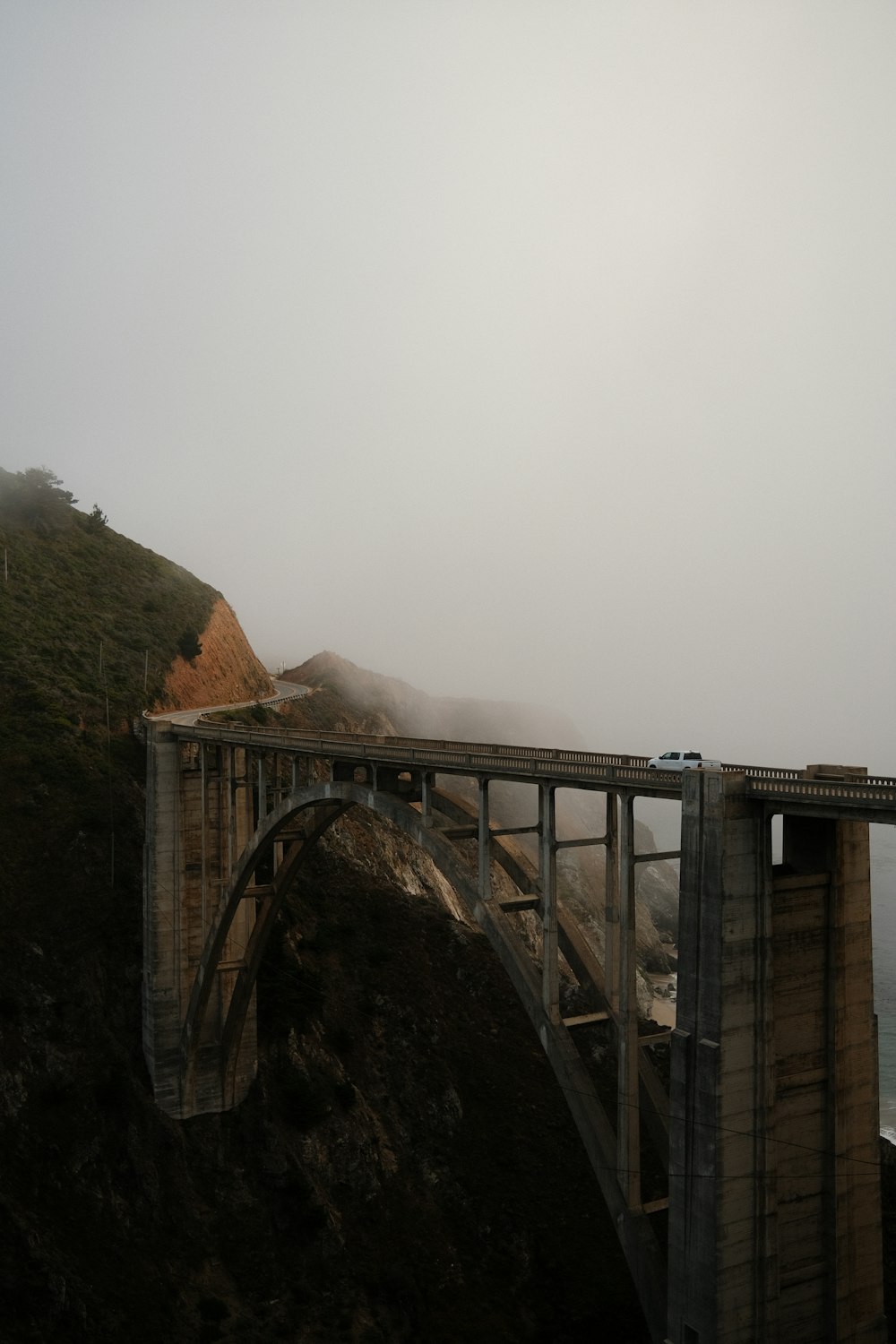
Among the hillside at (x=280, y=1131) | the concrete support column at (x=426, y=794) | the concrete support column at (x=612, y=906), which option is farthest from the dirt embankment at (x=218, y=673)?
the concrete support column at (x=612, y=906)

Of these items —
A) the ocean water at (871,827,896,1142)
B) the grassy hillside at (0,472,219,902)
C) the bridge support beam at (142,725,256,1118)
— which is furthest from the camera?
the ocean water at (871,827,896,1142)

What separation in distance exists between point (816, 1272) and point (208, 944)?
21.8 m

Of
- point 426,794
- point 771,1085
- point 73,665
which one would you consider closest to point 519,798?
point 73,665

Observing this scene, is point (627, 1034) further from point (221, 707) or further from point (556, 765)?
point (221, 707)

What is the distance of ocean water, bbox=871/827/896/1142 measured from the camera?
2083 inches

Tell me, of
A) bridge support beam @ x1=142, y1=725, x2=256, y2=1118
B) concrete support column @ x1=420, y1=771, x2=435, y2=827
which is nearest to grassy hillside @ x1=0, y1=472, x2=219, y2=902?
bridge support beam @ x1=142, y1=725, x2=256, y2=1118

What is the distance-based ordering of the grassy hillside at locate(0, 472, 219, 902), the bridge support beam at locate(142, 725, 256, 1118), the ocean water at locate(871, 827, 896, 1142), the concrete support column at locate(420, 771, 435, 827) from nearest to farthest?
the concrete support column at locate(420, 771, 435, 827), the bridge support beam at locate(142, 725, 256, 1118), the grassy hillside at locate(0, 472, 219, 902), the ocean water at locate(871, 827, 896, 1142)

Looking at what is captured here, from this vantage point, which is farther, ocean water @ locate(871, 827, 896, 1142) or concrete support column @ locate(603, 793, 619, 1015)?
ocean water @ locate(871, 827, 896, 1142)

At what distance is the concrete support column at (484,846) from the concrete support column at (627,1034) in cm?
368

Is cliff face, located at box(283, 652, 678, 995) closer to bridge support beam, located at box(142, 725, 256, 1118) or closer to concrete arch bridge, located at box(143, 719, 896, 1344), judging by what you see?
bridge support beam, located at box(142, 725, 256, 1118)

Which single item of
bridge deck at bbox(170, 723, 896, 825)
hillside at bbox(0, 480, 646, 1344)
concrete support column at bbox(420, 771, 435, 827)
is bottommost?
hillside at bbox(0, 480, 646, 1344)

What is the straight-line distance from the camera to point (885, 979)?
70.1 metres

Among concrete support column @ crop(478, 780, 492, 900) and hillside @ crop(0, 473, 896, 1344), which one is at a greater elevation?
concrete support column @ crop(478, 780, 492, 900)

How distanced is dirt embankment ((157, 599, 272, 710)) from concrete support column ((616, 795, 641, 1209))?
3831 centimetres
